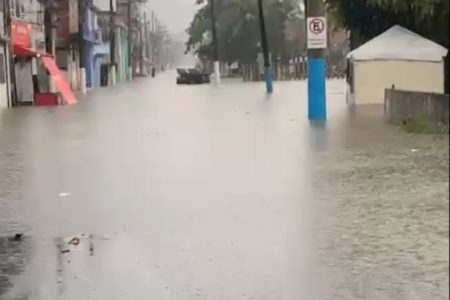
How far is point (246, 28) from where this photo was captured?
7581cm

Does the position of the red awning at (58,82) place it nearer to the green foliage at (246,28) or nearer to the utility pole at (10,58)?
the utility pole at (10,58)

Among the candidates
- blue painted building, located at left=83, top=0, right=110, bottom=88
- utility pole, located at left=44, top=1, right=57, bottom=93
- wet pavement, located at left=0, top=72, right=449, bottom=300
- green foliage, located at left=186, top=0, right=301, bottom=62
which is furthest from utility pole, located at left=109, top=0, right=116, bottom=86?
wet pavement, located at left=0, top=72, right=449, bottom=300

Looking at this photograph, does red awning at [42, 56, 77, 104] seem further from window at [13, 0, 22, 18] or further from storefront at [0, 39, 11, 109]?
storefront at [0, 39, 11, 109]

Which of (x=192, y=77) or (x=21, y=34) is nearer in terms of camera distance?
(x=21, y=34)

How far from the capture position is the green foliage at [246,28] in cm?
7406

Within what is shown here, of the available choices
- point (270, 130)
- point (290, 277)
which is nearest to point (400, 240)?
point (290, 277)

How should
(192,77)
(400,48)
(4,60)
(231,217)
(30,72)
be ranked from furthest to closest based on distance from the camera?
(192,77), (30,72), (4,60), (400,48), (231,217)

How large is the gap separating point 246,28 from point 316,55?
53.7m

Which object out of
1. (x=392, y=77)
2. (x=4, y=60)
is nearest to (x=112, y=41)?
(x=4, y=60)

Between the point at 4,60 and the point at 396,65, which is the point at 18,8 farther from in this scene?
the point at 396,65

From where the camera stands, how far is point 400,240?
25.2 ft

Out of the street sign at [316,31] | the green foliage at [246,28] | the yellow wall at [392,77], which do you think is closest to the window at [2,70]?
the yellow wall at [392,77]

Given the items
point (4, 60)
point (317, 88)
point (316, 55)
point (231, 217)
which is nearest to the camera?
point (231, 217)

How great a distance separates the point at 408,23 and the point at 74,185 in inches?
759
